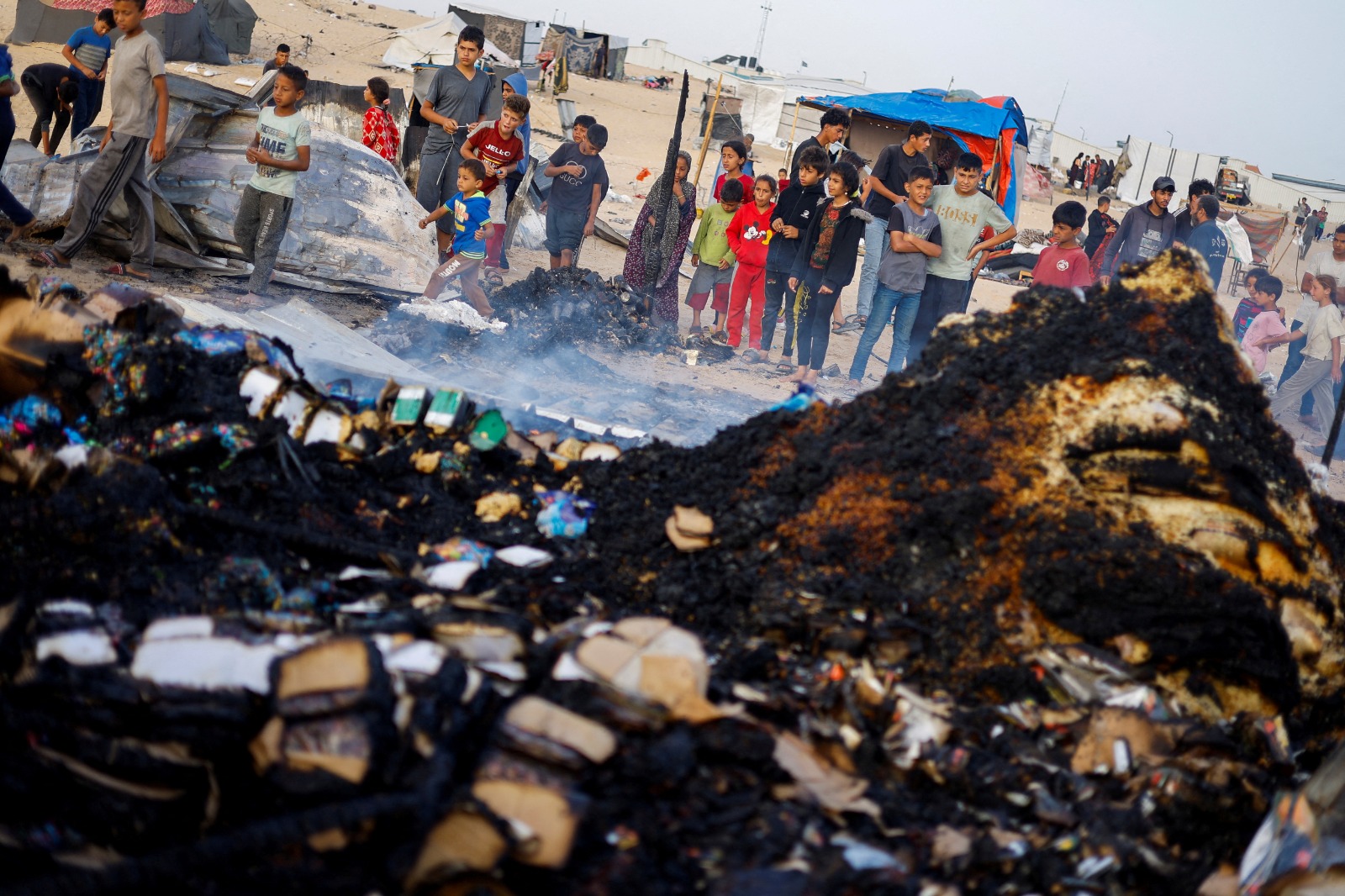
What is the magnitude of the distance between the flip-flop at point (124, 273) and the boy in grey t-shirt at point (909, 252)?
211 inches

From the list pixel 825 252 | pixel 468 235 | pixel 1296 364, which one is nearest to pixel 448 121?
pixel 468 235

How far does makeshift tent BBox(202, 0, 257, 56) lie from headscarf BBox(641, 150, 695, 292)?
658 inches

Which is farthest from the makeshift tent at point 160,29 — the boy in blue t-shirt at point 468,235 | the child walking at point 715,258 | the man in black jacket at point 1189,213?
the man in black jacket at point 1189,213

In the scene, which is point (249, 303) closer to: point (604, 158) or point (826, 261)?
point (826, 261)

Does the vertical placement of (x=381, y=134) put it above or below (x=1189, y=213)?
below

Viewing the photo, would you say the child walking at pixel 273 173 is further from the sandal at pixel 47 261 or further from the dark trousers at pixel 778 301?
the dark trousers at pixel 778 301

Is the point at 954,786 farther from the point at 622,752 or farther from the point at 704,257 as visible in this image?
the point at 704,257

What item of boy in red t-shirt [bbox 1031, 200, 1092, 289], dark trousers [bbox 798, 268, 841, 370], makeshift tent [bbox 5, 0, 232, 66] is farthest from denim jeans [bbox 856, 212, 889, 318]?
makeshift tent [bbox 5, 0, 232, 66]

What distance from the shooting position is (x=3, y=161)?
6.53 m

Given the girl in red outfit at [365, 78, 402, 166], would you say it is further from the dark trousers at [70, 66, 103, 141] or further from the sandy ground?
the dark trousers at [70, 66, 103, 141]

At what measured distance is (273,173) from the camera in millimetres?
6316

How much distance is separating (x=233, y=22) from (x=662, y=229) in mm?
17259

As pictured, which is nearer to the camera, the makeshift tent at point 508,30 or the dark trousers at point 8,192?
the dark trousers at point 8,192

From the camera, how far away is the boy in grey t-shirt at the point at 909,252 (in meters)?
6.97
